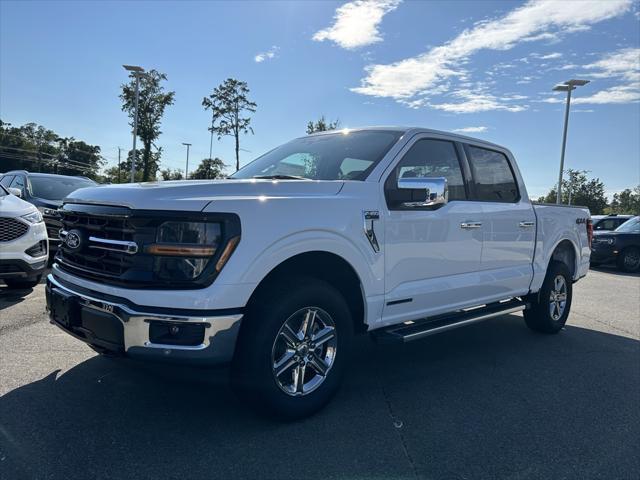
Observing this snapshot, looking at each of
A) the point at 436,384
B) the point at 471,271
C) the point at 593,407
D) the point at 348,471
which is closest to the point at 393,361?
the point at 436,384


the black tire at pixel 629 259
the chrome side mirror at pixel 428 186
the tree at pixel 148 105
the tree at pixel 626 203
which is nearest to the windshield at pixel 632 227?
the black tire at pixel 629 259

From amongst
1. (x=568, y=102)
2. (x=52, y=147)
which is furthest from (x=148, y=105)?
(x=52, y=147)

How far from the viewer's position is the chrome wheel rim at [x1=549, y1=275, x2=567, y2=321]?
576 cm

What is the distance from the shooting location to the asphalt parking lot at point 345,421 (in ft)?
8.70

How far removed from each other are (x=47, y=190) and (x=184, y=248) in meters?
8.96

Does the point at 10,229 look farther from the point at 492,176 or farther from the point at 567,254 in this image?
the point at 567,254

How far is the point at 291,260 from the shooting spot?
3.13 meters

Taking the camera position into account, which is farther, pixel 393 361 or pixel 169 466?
pixel 393 361

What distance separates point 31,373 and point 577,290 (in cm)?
950

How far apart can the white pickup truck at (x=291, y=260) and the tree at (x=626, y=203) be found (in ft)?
190

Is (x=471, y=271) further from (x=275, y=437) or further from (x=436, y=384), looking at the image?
(x=275, y=437)

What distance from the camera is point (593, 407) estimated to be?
3664mm

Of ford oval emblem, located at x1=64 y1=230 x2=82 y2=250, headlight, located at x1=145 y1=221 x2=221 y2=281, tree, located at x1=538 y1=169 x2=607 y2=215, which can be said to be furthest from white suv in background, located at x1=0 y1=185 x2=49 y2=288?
tree, located at x1=538 y1=169 x2=607 y2=215

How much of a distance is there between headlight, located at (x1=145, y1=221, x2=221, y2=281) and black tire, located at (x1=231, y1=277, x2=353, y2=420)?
16.8 inches
